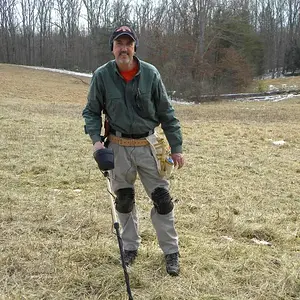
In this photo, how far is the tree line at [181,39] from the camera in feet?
107

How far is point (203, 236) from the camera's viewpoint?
3904 mm

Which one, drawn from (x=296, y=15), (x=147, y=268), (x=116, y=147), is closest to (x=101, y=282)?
(x=147, y=268)

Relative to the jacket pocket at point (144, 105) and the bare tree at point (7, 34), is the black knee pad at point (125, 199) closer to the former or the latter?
the jacket pocket at point (144, 105)

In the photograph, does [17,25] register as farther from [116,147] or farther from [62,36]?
[116,147]

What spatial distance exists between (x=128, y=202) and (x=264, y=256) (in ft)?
3.97

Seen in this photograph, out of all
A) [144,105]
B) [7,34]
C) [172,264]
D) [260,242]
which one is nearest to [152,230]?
[172,264]

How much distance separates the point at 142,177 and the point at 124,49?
973mm

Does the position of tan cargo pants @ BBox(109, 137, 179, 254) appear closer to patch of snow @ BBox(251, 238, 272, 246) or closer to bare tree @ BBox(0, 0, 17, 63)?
patch of snow @ BBox(251, 238, 272, 246)

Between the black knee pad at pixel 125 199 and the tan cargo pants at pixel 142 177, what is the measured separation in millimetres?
35

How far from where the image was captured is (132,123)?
9.94 ft

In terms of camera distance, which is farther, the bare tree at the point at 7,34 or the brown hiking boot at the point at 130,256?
the bare tree at the point at 7,34

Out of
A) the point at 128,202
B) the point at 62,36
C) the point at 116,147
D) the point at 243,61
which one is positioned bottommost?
the point at 128,202

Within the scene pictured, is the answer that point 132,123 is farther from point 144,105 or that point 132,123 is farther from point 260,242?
point 260,242

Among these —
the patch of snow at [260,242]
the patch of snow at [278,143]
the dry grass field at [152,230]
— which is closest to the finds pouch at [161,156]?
the dry grass field at [152,230]
